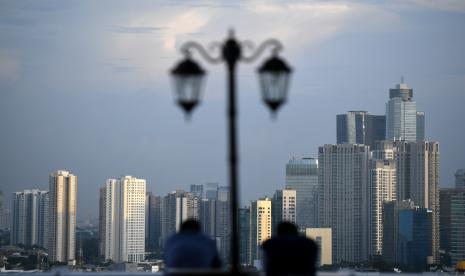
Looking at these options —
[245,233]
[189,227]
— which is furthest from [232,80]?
[245,233]

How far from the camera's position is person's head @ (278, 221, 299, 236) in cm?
1363

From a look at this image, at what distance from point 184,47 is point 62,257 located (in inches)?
7094

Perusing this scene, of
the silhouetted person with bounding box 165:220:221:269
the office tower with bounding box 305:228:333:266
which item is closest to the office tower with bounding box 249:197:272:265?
the office tower with bounding box 305:228:333:266

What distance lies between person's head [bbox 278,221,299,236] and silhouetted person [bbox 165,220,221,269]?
61 cm

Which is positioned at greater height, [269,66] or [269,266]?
[269,66]

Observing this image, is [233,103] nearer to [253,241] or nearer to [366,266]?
[366,266]

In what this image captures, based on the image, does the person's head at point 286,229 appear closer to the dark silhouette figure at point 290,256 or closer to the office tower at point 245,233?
the dark silhouette figure at point 290,256

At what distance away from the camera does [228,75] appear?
13000 mm

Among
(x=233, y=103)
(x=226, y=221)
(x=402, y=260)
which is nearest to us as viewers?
(x=233, y=103)

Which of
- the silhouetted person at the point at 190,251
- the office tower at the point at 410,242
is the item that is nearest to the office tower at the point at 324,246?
the office tower at the point at 410,242

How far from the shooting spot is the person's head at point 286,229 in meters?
13.6

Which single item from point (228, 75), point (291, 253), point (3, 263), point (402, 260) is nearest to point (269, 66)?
point (228, 75)

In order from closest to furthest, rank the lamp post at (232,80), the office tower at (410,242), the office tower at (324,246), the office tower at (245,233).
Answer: the lamp post at (232,80) < the office tower at (245,233) < the office tower at (410,242) < the office tower at (324,246)

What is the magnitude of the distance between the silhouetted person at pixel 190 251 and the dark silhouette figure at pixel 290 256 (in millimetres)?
474
